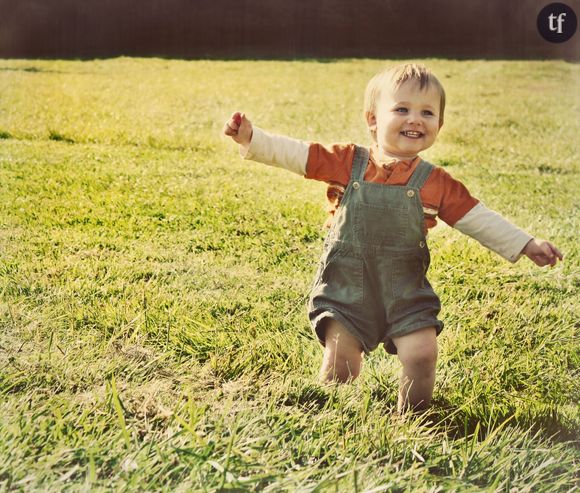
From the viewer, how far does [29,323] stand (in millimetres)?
1373

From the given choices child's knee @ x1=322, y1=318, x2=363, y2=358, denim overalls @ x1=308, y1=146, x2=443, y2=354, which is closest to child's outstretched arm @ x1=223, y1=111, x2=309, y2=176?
denim overalls @ x1=308, y1=146, x2=443, y2=354

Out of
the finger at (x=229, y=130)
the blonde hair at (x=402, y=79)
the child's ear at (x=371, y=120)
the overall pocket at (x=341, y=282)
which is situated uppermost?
the blonde hair at (x=402, y=79)

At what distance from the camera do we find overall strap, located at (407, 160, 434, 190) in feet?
4.36

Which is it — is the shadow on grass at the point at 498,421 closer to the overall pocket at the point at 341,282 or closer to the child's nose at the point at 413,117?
the overall pocket at the point at 341,282

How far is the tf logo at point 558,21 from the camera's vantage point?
1.52 meters

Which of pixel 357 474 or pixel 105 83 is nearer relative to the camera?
pixel 357 474

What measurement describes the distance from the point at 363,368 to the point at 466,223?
0.34 metres

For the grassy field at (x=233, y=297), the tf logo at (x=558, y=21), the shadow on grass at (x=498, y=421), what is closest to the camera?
the grassy field at (x=233, y=297)

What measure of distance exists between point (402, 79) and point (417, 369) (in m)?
0.51

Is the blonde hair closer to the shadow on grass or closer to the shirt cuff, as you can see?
the shirt cuff

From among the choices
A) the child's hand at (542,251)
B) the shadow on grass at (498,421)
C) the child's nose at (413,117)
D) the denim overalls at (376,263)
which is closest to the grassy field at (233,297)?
the shadow on grass at (498,421)

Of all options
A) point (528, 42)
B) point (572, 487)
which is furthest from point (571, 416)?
point (528, 42)

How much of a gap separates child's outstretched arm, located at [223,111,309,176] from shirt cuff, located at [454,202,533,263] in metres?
0.32

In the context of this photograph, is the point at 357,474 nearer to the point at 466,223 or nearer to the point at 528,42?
the point at 466,223
